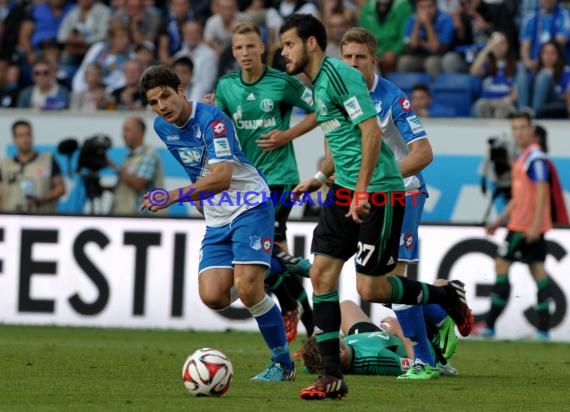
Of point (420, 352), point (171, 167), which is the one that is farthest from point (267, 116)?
point (171, 167)

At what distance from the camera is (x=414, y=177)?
32.8ft

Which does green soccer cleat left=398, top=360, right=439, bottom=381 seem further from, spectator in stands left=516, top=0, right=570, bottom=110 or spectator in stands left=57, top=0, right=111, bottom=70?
spectator in stands left=57, top=0, right=111, bottom=70

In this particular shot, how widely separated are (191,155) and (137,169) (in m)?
7.44

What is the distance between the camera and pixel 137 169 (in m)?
16.8

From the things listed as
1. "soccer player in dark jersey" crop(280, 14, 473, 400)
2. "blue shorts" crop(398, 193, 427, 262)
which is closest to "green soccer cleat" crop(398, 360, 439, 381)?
"blue shorts" crop(398, 193, 427, 262)

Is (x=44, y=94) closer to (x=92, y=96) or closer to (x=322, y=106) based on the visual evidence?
(x=92, y=96)

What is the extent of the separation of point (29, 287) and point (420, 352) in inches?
266

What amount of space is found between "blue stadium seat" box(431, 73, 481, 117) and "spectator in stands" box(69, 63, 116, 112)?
4.54 m

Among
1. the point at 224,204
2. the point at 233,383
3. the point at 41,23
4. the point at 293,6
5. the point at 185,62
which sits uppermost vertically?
Answer: the point at 293,6

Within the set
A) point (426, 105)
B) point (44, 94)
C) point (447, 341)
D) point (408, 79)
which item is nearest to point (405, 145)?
point (447, 341)

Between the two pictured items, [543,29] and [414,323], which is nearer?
[414,323]

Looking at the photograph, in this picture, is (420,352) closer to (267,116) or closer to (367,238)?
(367,238)

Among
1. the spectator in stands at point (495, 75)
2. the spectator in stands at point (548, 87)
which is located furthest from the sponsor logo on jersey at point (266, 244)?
the spectator in stands at point (548, 87)

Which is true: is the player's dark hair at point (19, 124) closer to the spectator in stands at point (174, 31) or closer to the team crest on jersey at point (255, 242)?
the spectator in stands at point (174, 31)
